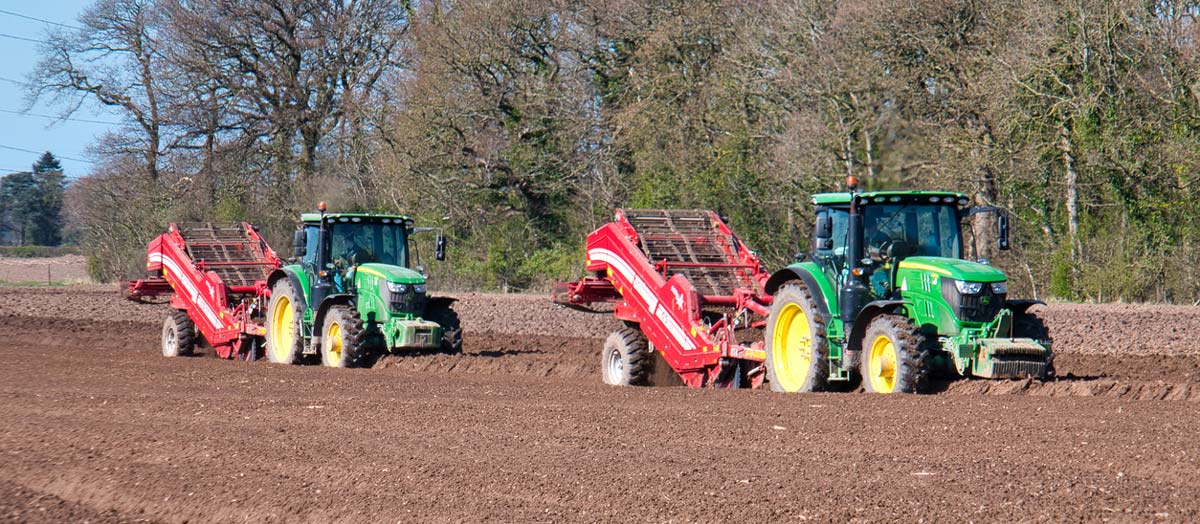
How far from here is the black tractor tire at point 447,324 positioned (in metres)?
16.0

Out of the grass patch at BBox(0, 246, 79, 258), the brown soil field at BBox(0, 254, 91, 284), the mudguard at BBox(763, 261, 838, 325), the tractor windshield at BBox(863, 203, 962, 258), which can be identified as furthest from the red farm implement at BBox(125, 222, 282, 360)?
the grass patch at BBox(0, 246, 79, 258)

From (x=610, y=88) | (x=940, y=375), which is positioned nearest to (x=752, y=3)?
(x=610, y=88)

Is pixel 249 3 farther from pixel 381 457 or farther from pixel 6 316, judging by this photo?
pixel 381 457

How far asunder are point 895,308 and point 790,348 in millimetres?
1483

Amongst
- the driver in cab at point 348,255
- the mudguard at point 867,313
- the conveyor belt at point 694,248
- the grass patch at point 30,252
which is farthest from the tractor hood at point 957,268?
the grass patch at point 30,252

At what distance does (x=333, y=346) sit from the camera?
54.1 ft

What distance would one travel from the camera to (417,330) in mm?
15594

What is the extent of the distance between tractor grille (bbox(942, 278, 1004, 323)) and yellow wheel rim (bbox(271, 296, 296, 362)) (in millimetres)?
9880

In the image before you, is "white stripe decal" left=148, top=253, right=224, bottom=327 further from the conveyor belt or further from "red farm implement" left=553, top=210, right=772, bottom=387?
the conveyor belt

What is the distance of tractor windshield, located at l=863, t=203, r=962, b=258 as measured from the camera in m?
11.4

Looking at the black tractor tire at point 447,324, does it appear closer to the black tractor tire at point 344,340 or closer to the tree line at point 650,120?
the black tractor tire at point 344,340

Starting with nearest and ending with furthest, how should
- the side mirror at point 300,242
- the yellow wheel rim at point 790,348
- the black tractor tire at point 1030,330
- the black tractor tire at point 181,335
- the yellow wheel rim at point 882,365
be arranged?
the black tractor tire at point 1030,330 → the yellow wheel rim at point 882,365 → the yellow wheel rim at point 790,348 → the side mirror at point 300,242 → the black tractor tire at point 181,335

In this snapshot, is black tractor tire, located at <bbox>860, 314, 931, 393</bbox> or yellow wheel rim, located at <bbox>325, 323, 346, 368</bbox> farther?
yellow wheel rim, located at <bbox>325, 323, 346, 368</bbox>

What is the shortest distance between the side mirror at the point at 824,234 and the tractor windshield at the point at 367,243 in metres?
7.55
